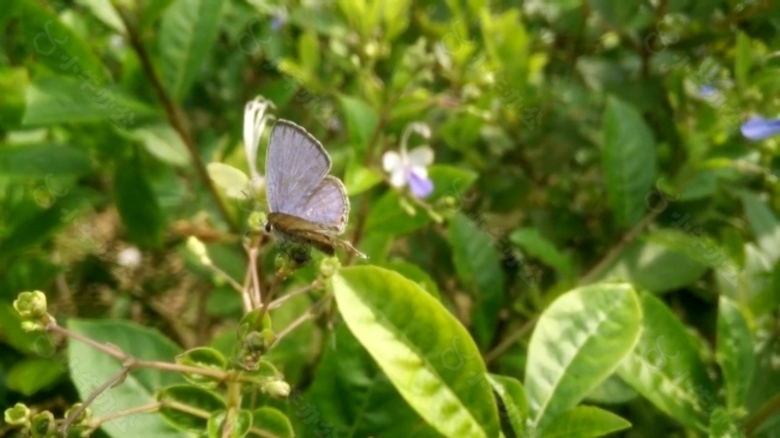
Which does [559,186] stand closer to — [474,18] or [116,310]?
[474,18]

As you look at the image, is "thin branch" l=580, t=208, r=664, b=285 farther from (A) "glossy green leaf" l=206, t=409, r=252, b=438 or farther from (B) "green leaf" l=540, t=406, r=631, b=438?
(A) "glossy green leaf" l=206, t=409, r=252, b=438

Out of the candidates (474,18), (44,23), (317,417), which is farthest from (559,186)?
(44,23)

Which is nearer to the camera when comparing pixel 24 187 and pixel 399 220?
pixel 399 220

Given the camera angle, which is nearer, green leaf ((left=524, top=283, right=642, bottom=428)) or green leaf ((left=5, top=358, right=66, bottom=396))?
green leaf ((left=524, top=283, right=642, bottom=428))

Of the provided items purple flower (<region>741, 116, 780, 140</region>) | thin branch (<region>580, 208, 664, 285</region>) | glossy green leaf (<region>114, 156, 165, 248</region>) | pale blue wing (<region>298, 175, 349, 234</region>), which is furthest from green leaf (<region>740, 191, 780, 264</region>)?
glossy green leaf (<region>114, 156, 165, 248</region>)

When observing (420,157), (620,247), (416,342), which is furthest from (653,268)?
(416,342)

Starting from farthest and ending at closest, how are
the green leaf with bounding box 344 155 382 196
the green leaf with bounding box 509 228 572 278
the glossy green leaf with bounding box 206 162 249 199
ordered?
the green leaf with bounding box 509 228 572 278
the green leaf with bounding box 344 155 382 196
the glossy green leaf with bounding box 206 162 249 199

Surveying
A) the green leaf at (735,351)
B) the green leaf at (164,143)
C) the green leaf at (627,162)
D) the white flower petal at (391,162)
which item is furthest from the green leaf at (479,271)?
the green leaf at (164,143)
